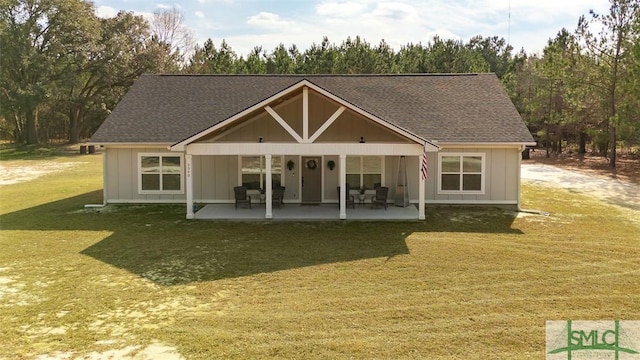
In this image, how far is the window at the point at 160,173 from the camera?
54.6 feet

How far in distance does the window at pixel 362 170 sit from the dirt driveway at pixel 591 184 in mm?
8805

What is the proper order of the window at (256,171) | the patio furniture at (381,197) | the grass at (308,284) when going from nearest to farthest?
the grass at (308,284), the patio furniture at (381,197), the window at (256,171)

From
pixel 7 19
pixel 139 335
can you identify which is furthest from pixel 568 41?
pixel 7 19

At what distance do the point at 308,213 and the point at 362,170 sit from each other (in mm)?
2796

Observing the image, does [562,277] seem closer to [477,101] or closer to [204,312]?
[204,312]

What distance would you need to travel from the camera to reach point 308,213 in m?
14.9

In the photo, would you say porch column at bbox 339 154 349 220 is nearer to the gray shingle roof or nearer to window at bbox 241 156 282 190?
the gray shingle roof

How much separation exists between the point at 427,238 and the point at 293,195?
5907 mm

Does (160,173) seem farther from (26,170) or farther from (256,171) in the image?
(26,170)

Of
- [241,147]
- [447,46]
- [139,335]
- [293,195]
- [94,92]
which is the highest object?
[447,46]

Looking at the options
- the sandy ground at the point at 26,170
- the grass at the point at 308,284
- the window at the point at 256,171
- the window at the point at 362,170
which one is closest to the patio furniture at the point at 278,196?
the window at the point at 256,171

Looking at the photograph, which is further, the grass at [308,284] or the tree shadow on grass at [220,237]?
the tree shadow on grass at [220,237]

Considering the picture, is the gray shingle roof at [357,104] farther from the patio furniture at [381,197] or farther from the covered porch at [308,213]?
the covered porch at [308,213]

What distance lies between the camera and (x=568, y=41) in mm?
30469
